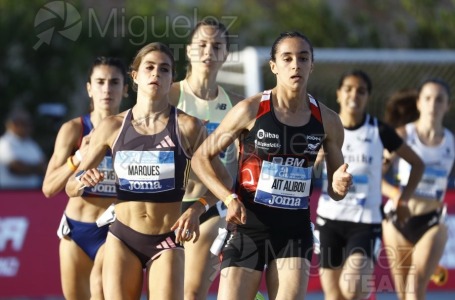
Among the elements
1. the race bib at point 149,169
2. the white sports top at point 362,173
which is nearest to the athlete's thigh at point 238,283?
the race bib at point 149,169

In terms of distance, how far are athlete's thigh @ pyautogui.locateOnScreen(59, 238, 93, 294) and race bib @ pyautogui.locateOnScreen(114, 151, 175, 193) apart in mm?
1497

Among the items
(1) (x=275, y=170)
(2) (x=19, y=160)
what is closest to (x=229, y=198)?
(1) (x=275, y=170)

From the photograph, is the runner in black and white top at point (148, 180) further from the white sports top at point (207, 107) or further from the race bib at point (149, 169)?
the white sports top at point (207, 107)

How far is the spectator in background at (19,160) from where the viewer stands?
14.1 meters

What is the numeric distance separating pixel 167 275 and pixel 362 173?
310 cm

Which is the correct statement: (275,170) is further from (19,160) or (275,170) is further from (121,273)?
(19,160)

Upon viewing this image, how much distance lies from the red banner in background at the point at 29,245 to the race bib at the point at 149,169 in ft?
17.6

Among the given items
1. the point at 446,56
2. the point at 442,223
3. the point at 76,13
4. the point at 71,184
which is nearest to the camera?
the point at 71,184

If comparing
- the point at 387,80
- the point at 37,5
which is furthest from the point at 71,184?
the point at 37,5

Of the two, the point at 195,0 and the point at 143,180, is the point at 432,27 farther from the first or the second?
the point at 143,180

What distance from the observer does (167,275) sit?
680cm

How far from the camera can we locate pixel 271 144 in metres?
6.77

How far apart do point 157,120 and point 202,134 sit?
31cm

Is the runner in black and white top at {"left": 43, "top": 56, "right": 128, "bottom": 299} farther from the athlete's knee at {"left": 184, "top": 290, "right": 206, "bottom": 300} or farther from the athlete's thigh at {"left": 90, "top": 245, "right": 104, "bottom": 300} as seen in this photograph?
the athlete's knee at {"left": 184, "top": 290, "right": 206, "bottom": 300}
